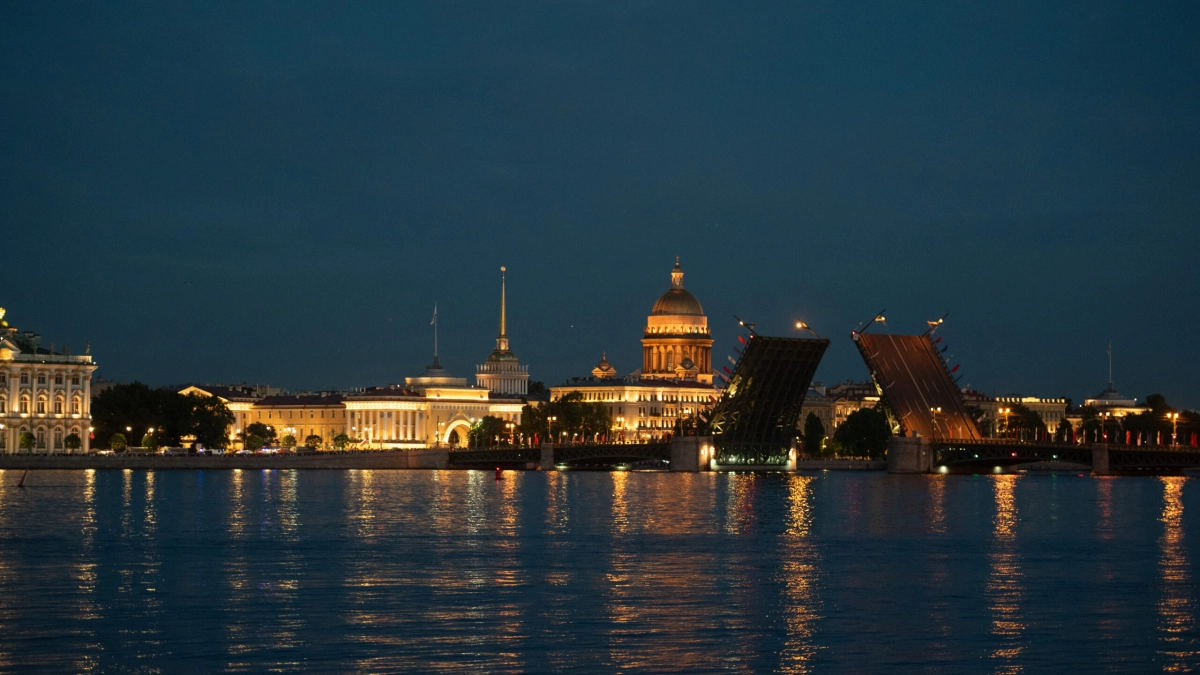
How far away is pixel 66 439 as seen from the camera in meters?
79.7

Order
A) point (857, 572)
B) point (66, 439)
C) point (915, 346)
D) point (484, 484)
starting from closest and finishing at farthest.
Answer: point (857, 572) < point (484, 484) < point (915, 346) < point (66, 439)

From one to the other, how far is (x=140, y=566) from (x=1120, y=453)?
160 feet

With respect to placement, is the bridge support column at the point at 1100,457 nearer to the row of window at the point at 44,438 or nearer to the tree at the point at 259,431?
the row of window at the point at 44,438

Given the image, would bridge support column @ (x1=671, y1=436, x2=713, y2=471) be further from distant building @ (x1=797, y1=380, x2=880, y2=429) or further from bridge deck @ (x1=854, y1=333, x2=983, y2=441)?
distant building @ (x1=797, y1=380, x2=880, y2=429)

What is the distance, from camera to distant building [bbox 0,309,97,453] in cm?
7850

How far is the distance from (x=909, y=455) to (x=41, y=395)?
3639 cm

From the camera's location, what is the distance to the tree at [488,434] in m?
101

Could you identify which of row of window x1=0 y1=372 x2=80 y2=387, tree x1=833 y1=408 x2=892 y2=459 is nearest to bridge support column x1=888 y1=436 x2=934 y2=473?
tree x1=833 y1=408 x2=892 y2=459

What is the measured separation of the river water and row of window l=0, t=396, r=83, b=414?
3490cm

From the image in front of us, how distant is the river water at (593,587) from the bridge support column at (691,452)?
2406 cm

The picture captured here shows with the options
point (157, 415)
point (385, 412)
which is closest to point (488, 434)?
point (385, 412)

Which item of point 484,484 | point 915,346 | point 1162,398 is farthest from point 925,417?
point 1162,398

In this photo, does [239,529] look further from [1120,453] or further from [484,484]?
[1120,453]

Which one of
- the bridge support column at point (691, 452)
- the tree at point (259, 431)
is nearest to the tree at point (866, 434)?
the bridge support column at point (691, 452)
